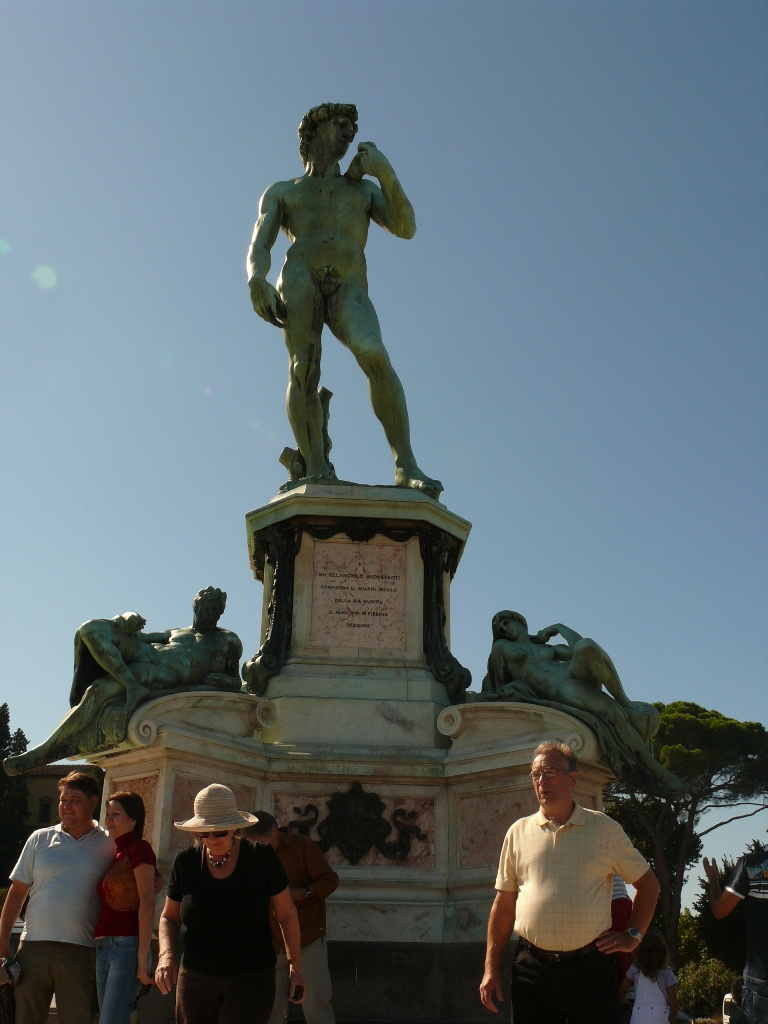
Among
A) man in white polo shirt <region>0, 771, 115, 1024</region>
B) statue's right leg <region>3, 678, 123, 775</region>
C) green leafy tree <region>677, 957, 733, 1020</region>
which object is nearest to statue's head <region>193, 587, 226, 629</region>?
statue's right leg <region>3, 678, 123, 775</region>

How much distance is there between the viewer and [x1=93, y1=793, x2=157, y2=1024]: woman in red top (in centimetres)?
455

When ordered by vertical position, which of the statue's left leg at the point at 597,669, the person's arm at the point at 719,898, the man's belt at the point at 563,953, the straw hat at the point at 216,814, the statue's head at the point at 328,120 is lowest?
the man's belt at the point at 563,953

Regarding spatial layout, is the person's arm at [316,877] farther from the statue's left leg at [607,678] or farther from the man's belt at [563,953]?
the statue's left leg at [607,678]

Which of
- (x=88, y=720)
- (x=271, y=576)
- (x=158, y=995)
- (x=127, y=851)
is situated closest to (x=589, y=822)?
(x=127, y=851)

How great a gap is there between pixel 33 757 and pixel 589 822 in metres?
5.05

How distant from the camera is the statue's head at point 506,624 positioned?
889 centimetres

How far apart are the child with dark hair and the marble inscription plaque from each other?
3.49 m

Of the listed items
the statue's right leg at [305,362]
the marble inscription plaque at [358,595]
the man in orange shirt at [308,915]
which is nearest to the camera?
the man in orange shirt at [308,915]

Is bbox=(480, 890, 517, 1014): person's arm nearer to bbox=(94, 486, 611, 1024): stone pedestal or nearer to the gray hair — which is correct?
the gray hair

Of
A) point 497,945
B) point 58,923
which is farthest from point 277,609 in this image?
point 497,945

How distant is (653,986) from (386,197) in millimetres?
7476

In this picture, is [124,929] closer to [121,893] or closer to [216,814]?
[121,893]

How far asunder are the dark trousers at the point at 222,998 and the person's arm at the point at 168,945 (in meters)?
0.09

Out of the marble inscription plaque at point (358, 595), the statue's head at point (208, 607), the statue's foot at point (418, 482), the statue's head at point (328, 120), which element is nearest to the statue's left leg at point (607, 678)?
the marble inscription plaque at point (358, 595)
